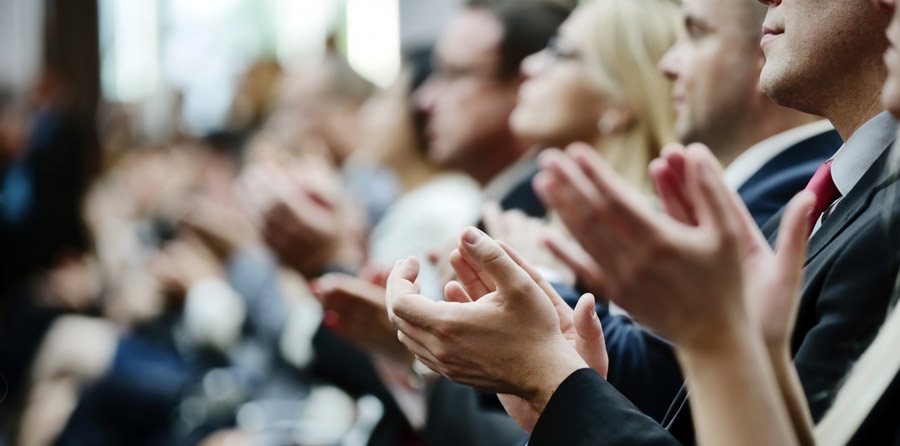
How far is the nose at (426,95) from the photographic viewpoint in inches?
87.8

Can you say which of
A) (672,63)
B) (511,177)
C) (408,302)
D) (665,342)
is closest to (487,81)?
(511,177)

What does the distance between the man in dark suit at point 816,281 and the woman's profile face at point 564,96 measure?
66cm

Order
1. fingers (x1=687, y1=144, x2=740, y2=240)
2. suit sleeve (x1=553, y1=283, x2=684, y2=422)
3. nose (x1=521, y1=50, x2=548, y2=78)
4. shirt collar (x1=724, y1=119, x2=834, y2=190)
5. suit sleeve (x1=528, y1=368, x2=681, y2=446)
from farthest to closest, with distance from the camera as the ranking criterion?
nose (x1=521, y1=50, x2=548, y2=78) < shirt collar (x1=724, y1=119, x2=834, y2=190) < suit sleeve (x1=553, y1=283, x2=684, y2=422) < suit sleeve (x1=528, y1=368, x2=681, y2=446) < fingers (x1=687, y1=144, x2=740, y2=240)

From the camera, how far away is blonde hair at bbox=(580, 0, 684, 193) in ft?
4.61

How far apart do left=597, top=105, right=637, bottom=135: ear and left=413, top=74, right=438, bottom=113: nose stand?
0.72 meters

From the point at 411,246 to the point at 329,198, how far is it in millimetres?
179

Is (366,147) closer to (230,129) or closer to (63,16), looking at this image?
(230,129)

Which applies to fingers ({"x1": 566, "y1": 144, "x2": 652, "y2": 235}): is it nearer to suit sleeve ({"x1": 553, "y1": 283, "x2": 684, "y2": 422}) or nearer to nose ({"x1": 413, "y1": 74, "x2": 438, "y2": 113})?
suit sleeve ({"x1": 553, "y1": 283, "x2": 684, "y2": 422})

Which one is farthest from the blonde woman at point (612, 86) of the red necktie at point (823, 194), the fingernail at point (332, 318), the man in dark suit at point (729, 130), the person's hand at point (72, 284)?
the person's hand at point (72, 284)

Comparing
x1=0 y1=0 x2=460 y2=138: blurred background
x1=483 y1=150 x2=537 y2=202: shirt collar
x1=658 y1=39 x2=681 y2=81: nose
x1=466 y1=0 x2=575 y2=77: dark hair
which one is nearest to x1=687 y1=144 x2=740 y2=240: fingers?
x1=658 y1=39 x2=681 y2=81: nose

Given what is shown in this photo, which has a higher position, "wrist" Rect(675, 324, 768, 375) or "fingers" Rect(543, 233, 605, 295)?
"wrist" Rect(675, 324, 768, 375)

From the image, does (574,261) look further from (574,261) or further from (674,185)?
(674,185)

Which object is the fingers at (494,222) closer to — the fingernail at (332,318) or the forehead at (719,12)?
the fingernail at (332,318)

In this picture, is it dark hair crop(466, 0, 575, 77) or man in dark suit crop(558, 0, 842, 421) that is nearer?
man in dark suit crop(558, 0, 842, 421)
